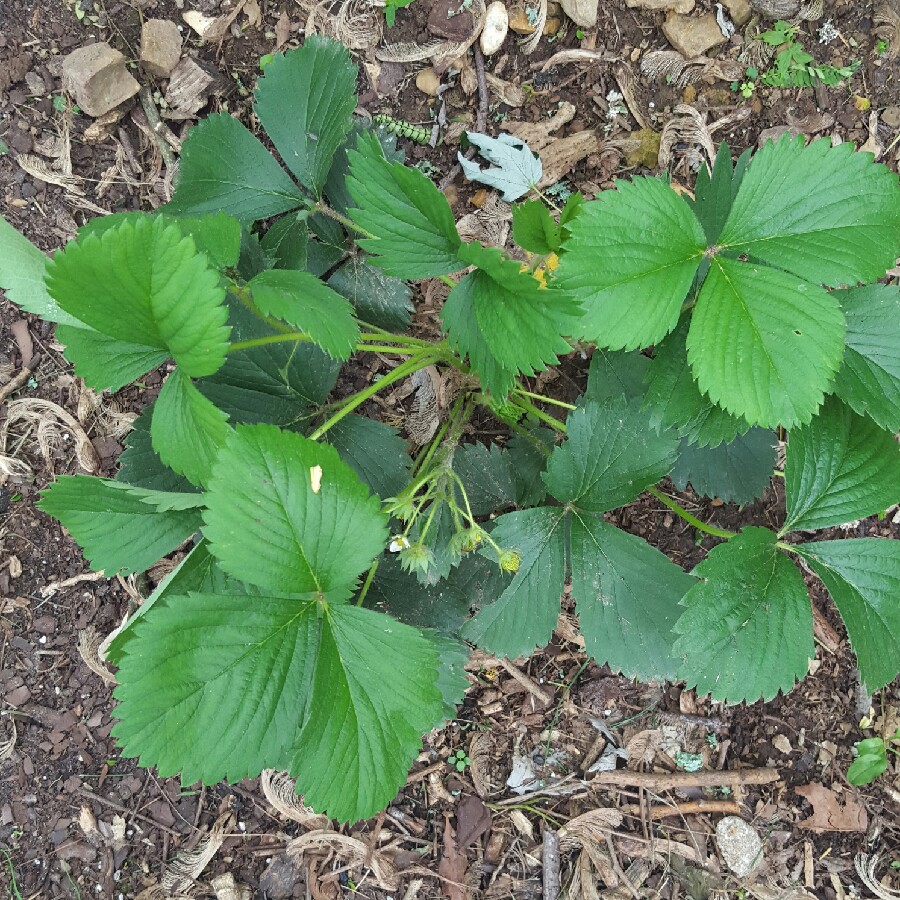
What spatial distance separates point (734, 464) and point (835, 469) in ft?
0.82

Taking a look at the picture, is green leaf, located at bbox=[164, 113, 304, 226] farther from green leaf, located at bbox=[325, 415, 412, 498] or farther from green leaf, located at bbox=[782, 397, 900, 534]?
green leaf, located at bbox=[782, 397, 900, 534]

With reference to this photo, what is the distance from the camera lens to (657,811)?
76.5 inches

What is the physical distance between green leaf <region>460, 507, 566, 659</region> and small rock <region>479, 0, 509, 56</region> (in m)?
1.18

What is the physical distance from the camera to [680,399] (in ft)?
4.40

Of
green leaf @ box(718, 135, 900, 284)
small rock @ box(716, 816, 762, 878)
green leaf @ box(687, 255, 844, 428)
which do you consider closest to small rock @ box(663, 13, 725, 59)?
green leaf @ box(718, 135, 900, 284)

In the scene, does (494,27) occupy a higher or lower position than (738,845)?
higher

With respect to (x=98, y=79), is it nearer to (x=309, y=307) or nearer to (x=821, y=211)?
(x=309, y=307)

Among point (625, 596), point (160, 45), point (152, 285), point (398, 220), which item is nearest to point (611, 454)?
point (625, 596)

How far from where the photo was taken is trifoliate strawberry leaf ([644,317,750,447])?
1.34 metres

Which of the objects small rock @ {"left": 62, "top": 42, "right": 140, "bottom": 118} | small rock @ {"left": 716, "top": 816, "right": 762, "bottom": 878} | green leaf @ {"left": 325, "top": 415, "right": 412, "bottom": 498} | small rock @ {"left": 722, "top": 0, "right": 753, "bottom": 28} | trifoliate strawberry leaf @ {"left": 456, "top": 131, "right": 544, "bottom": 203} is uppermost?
small rock @ {"left": 722, "top": 0, "right": 753, "bottom": 28}

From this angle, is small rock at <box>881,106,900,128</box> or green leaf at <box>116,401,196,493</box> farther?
small rock at <box>881,106,900,128</box>

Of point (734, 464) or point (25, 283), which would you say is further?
point (734, 464)

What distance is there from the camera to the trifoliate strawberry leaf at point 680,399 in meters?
1.34

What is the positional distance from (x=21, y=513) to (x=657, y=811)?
1816 mm
